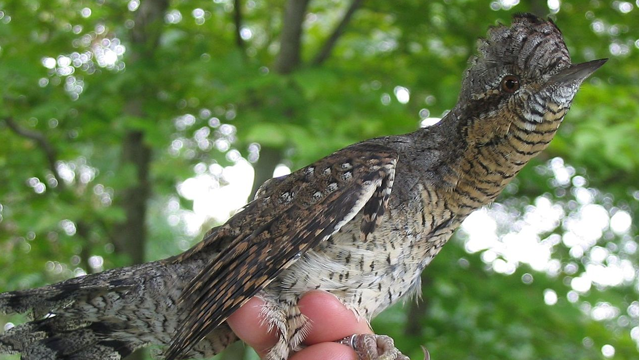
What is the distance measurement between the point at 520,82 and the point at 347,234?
0.93 m

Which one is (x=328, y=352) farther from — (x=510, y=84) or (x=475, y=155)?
(x=510, y=84)

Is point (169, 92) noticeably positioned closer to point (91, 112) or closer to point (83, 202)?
point (91, 112)

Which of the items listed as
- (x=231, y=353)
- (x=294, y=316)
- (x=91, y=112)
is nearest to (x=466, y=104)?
(x=294, y=316)

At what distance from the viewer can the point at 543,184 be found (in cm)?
489

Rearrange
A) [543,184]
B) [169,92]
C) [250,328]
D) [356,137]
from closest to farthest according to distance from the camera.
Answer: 1. [250,328]
2. [356,137]
3. [169,92]
4. [543,184]

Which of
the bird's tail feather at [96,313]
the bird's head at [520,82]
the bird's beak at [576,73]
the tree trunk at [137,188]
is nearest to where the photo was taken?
the bird's beak at [576,73]

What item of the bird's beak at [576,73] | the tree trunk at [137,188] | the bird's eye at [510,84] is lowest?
the tree trunk at [137,188]

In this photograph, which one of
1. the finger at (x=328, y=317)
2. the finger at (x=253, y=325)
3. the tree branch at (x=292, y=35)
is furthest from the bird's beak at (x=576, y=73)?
the tree branch at (x=292, y=35)

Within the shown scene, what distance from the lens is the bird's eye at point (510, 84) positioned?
86.9 inches

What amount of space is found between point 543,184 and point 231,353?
3.27 meters

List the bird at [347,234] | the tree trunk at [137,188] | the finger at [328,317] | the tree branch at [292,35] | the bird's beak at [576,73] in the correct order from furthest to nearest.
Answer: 1. the tree trunk at [137,188]
2. the tree branch at [292,35]
3. the finger at [328,317]
4. the bird at [347,234]
5. the bird's beak at [576,73]

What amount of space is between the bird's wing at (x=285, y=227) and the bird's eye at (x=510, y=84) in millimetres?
533

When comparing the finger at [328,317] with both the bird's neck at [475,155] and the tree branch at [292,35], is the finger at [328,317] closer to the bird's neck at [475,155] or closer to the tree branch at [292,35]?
the bird's neck at [475,155]

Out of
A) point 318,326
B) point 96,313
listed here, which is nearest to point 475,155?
point 318,326
